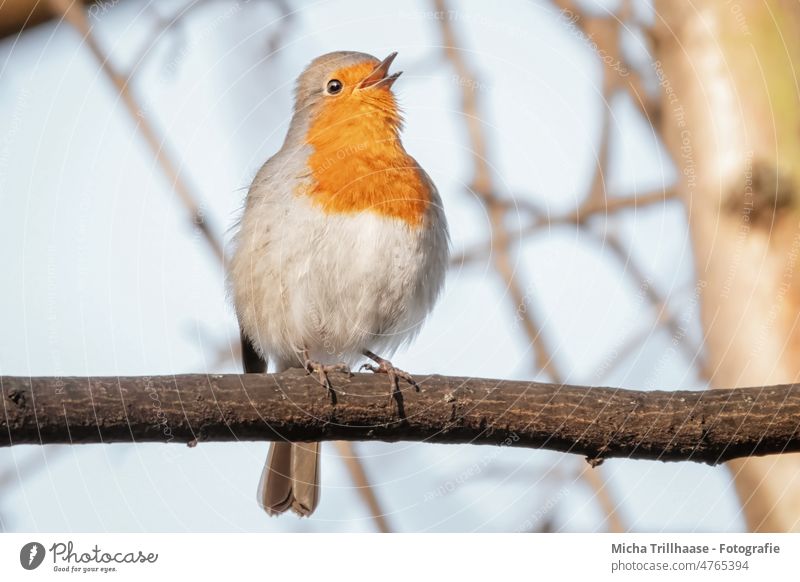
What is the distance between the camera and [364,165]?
3809 millimetres

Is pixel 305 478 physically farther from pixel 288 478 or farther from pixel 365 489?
pixel 365 489

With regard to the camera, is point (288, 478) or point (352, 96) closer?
point (352, 96)

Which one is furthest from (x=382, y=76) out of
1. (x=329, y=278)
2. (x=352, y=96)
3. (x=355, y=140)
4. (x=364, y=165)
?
(x=329, y=278)

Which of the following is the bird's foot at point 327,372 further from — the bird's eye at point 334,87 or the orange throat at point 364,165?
the bird's eye at point 334,87

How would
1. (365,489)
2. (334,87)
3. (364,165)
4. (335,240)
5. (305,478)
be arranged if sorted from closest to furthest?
1. (365,489)
2. (335,240)
3. (364,165)
4. (334,87)
5. (305,478)

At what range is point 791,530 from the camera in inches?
128

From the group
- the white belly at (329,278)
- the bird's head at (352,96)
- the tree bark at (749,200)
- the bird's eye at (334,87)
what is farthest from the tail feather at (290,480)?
the tree bark at (749,200)

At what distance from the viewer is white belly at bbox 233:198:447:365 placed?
3699mm

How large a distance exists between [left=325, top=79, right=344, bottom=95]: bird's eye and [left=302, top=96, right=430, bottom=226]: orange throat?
0.22ft

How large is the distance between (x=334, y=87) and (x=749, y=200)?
175cm

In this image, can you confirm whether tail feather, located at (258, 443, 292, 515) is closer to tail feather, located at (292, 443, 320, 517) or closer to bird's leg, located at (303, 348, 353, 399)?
tail feather, located at (292, 443, 320, 517)

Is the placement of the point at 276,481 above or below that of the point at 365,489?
above

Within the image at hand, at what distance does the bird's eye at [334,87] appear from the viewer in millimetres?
4156
